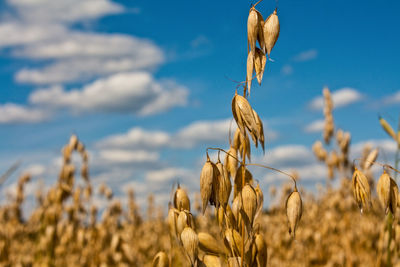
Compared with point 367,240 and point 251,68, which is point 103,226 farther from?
point 251,68

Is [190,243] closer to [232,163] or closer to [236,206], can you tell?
[236,206]

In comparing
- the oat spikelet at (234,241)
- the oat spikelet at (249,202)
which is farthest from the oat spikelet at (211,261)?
the oat spikelet at (249,202)

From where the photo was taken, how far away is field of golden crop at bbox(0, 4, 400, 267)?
117 centimetres

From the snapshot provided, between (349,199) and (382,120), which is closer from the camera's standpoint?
(382,120)

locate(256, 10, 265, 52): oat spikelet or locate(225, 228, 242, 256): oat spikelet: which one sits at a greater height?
locate(256, 10, 265, 52): oat spikelet

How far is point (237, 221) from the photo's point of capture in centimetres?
123

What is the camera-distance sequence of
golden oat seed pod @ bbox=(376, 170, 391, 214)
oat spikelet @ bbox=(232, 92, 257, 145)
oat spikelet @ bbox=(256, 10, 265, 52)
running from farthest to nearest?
golden oat seed pod @ bbox=(376, 170, 391, 214), oat spikelet @ bbox=(256, 10, 265, 52), oat spikelet @ bbox=(232, 92, 257, 145)

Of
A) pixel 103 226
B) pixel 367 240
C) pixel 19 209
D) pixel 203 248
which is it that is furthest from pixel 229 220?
pixel 19 209

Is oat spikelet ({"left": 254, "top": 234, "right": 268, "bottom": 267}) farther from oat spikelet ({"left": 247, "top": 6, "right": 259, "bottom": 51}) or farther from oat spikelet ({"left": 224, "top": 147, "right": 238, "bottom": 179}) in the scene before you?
oat spikelet ({"left": 247, "top": 6, "right": 259, "bottom": 51})

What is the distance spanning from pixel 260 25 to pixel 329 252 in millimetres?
3831

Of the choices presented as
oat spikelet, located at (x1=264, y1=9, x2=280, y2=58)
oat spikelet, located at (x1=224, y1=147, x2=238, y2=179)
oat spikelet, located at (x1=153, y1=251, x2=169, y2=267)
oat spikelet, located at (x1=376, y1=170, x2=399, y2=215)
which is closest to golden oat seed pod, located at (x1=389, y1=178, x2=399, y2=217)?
oat spikelet, located at (x1=376, y1=170, x2=399, y2=215)

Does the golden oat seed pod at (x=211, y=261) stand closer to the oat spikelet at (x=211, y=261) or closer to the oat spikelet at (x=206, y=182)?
the oat spikelet at (x=211, y=261)

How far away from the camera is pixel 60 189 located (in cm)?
356

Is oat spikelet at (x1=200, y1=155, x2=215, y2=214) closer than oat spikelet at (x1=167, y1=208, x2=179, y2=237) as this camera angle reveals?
Yes
